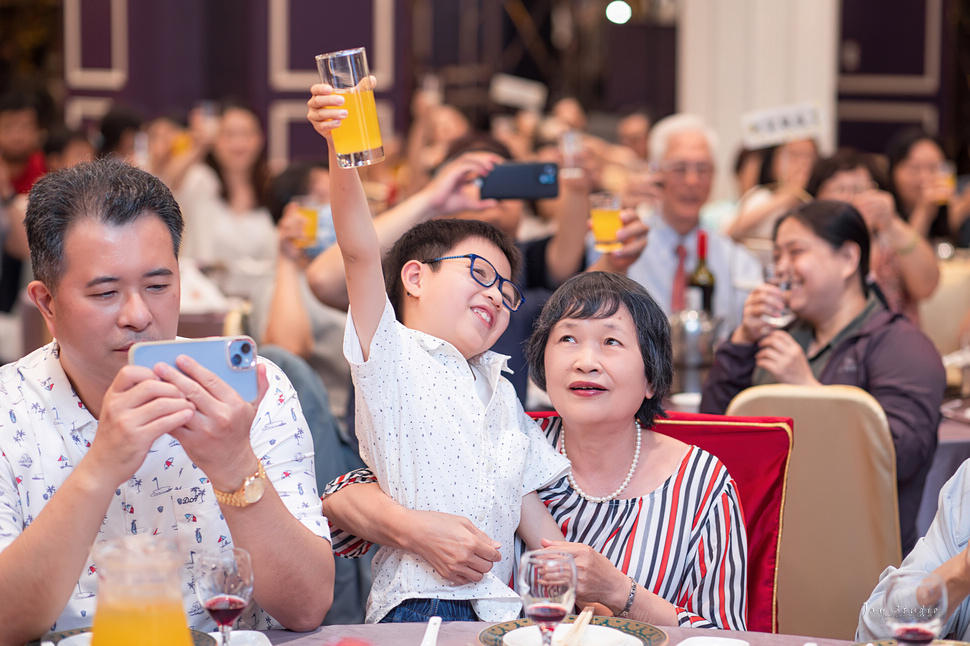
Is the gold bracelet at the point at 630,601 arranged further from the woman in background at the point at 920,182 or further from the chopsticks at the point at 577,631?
the woman in background at the point at 920,182

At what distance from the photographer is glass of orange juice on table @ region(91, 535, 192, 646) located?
1.13 metres

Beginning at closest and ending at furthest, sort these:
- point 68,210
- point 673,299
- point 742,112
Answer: point 68,210
point 673,299
point 742,112

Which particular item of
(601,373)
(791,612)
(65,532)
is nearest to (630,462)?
(601,373)

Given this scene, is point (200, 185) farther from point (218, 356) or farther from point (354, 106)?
point (218, 356)

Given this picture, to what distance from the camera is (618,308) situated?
1.79 metres

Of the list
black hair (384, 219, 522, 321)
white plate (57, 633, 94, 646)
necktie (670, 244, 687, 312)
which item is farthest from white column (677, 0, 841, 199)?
white plate (57, 633, 94, 646)

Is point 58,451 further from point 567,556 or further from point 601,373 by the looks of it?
point 601,373

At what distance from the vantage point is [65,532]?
4.21ft

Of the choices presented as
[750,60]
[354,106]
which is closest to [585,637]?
[354,106]

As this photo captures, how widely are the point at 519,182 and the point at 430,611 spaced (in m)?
1.25

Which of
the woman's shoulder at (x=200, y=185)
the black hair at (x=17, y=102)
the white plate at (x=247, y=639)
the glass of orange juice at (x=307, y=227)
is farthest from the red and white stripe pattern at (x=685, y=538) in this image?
the black hair at (x=17, y=102)

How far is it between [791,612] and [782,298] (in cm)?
79

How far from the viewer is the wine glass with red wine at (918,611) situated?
4.06 ft

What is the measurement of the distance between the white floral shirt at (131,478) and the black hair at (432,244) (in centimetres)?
39
